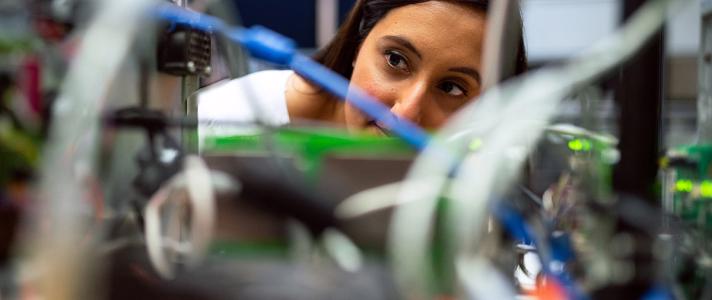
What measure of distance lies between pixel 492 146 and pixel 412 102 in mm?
557

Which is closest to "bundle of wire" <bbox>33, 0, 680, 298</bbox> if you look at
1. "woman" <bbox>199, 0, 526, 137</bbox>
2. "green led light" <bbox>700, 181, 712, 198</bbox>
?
"woman" <bbox>199, 0, 526, 137</bbox>

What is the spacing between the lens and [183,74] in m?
0.46

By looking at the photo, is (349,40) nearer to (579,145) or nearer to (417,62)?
(417,62)

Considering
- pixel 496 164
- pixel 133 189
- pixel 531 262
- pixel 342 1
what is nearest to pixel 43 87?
pixel 133 189

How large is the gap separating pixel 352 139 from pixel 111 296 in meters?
0.15

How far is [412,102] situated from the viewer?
2.70ft

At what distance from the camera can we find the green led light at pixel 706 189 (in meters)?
1.49

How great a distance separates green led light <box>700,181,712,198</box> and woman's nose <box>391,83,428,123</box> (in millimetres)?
986

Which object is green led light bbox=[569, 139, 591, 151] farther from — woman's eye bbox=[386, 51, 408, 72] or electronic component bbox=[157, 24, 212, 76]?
woman's eye bbox=[386, 51, 408, 72]

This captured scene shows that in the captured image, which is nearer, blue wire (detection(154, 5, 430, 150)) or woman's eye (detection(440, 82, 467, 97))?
blue wire (detection(154, 5, 430, 150))

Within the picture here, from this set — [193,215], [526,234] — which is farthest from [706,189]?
[193,215]

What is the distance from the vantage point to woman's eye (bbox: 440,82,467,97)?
0.84 metres

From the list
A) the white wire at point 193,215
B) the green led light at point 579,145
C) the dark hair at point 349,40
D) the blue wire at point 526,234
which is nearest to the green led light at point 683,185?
the dark hair at point 349,40

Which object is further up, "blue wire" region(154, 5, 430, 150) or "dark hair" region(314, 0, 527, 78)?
"dark hair" region(314, 0, 527, 78)
